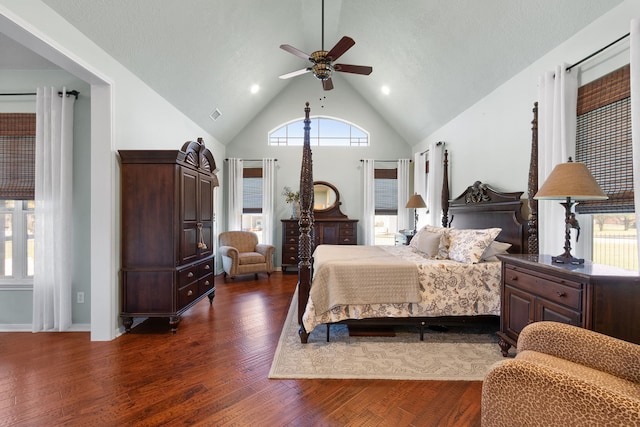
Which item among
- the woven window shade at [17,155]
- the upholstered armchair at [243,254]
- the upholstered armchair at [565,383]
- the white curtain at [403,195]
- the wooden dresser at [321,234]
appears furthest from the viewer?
the white curtain at [403,195]

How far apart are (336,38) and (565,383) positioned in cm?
551

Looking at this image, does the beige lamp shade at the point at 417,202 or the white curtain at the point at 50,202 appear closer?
the white curtain at the point at 50,202

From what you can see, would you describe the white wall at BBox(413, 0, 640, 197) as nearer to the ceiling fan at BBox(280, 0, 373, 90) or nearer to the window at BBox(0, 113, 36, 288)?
the ceiling fan at BBox(280, 0, 373, 90)

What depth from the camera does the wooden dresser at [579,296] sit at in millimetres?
1562

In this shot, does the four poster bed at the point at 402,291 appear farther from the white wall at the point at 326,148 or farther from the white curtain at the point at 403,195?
the white wall at the point at 326,148

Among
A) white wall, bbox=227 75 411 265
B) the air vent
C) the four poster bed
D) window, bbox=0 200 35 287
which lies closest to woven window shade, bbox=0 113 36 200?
window, bbox=0 200 35 287

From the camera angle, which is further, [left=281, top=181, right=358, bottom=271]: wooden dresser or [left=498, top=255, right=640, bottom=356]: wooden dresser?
[left=281, top=181, right=358, bottom=271]: wooden dresser

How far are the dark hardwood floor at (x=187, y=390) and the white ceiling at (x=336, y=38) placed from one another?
2788 mm

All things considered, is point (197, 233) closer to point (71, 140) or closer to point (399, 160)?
point (71, 140)

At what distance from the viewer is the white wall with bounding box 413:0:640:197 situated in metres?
2.15

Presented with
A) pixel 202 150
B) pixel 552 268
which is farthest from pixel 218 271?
pixel 552 268

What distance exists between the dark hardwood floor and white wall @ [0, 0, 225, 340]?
463 millimetres

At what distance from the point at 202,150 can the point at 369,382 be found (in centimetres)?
313

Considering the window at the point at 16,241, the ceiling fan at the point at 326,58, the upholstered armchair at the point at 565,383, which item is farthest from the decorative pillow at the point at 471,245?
the window at the point at 16,241
